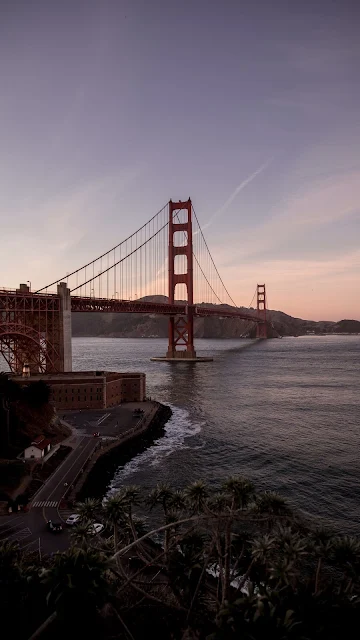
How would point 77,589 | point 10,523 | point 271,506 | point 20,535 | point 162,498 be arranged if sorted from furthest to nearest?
point 10,523
point 20,535
point 162,498
point 271,506
point 77,589

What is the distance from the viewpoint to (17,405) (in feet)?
128

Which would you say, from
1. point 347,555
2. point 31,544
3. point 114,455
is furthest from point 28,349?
point 347,555

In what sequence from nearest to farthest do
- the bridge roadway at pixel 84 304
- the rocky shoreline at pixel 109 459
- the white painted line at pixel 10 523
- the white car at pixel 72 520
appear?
the white painted line at pixel 10 523
the white car at pixel 72 520
the rocky shoreline at pixel 109 459
the bridge roadway at pixel 84 304

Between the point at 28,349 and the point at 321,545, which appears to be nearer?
the point at 321,545

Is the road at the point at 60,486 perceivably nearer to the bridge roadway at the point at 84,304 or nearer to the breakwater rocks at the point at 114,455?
the breakwater rocks at the point at 114,455

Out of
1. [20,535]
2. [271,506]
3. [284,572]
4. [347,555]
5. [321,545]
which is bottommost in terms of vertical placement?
[20,535]

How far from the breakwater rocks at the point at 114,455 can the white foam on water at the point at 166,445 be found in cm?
50

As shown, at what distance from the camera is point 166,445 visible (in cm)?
4241

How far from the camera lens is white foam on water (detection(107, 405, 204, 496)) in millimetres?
35031

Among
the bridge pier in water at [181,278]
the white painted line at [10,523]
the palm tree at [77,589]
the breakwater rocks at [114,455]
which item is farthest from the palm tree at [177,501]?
the bridge pier in water at [181,278]

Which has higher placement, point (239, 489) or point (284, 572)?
point (239, 489)

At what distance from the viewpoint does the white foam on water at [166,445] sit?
35031 millimetres

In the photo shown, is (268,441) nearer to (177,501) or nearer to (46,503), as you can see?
(46,503)

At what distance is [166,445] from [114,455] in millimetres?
6795
